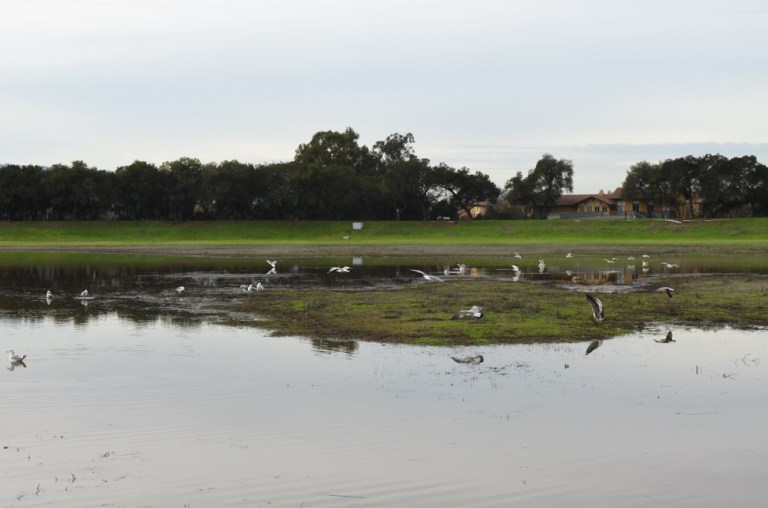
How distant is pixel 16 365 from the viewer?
18.6 meters

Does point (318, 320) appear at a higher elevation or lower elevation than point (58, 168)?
lower

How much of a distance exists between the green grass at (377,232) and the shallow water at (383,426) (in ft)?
236

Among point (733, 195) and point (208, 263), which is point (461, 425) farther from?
point (733, 195)

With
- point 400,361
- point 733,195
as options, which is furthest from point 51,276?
point 733,195

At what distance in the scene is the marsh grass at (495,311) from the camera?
2342 cm

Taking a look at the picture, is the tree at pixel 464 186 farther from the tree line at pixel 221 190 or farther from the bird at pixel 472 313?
the bird at pixel 472 313

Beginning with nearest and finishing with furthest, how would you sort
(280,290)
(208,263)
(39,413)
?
1. (39,413)
2. (280,290)
3. (208,263)

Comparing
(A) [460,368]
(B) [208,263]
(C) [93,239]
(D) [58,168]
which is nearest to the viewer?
(A) [460,368]

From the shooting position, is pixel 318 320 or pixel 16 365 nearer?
pixel 16 365

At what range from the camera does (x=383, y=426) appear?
13742 millimetres

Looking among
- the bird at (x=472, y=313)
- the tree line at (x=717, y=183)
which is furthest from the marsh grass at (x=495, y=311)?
the tree line at (x=717, y=183)

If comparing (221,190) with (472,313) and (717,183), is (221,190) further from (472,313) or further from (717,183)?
(472,313)

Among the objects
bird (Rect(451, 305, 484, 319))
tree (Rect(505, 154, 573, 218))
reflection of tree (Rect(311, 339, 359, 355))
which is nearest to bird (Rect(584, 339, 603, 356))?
bird (Rect(451, 305, 484, 319))

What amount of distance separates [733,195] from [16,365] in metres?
118
